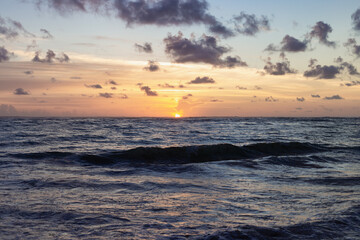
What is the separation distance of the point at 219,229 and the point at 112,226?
6.58 feet

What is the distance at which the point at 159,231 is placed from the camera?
18.7 ft

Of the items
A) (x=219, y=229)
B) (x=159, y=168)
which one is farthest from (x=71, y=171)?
(x=219, y=229)

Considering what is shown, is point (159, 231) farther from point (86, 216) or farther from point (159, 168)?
point (159, 168)

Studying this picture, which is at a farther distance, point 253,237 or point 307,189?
point 307,189

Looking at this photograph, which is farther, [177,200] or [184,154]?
[184,154]

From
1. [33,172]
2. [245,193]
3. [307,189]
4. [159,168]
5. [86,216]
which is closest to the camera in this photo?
[86,216]

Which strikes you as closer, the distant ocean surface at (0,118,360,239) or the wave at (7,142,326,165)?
the distant ocean surface at (0,118,360,239)

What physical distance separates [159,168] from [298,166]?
6.64 m

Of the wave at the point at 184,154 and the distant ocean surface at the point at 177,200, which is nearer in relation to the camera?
the distant ocean surface at the point at 177,200

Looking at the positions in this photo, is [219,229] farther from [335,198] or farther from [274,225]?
[335,198]

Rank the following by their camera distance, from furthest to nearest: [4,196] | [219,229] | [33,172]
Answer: [33,172] → [4,196] → [219,229]

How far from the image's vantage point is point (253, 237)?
5.37 meters

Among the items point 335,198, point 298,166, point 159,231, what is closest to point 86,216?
point 159,231

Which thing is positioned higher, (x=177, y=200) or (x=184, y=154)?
(x=177, y=200)
